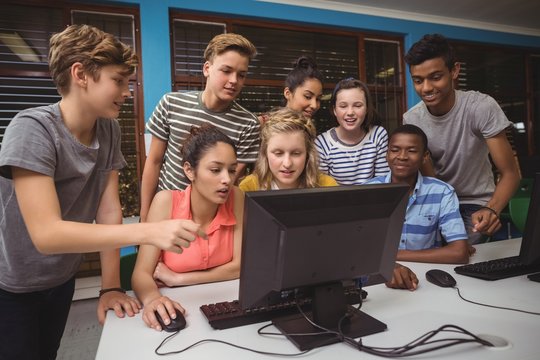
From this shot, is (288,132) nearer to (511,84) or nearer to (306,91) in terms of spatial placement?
(306,91)

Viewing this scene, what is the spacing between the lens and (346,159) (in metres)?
2.13

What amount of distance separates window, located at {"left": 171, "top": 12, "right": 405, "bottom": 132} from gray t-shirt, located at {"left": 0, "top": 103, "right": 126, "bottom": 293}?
2.56 m

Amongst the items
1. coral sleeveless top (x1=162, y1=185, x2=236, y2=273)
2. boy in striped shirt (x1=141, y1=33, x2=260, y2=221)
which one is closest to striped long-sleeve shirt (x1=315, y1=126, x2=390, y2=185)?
boy in striped shirt (x1=141, y1=33, x2=260, y2=221)

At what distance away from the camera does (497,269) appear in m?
1.33

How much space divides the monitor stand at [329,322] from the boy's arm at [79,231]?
1.11 feet

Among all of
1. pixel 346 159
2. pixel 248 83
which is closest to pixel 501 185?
pixel 346 159

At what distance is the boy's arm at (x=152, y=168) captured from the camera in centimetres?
205

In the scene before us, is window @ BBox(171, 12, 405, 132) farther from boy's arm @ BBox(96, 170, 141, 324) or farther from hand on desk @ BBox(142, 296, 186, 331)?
hand on desk @ BBox(142, 296, 186, 331)

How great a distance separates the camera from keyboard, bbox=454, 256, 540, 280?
1.29 meters

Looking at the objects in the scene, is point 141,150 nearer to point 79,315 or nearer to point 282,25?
point 79,315

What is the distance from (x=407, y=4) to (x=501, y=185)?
11.2 ft

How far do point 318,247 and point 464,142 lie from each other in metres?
1.64

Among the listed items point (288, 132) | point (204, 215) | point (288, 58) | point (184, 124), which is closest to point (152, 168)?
point (184, 124)

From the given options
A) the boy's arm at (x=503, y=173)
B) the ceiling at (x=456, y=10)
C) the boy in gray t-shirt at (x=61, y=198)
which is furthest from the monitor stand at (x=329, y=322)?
the ceiling at (x=456, y=10)
